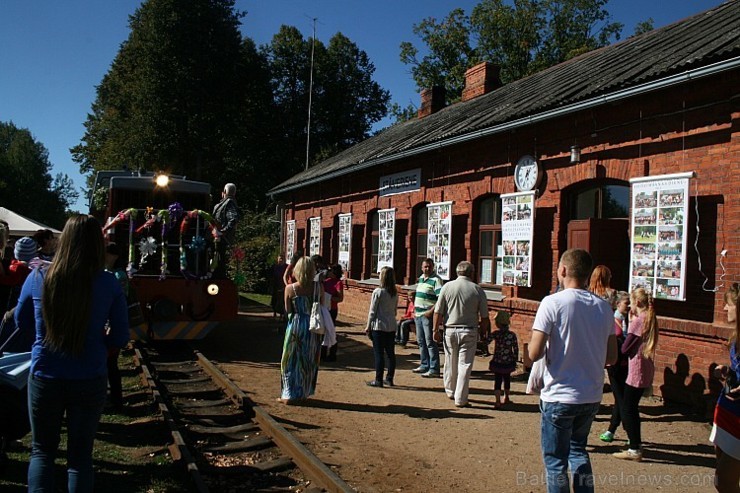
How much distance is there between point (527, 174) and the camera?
1175 centimetres

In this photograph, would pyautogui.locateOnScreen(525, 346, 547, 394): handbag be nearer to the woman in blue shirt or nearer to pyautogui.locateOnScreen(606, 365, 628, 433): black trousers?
pyautogui.locateOnScreen(606, 365, 628, 433): black trousers

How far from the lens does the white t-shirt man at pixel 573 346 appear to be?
13.3 ft

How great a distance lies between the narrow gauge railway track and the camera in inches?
206

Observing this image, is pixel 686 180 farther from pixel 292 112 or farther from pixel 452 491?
pixel 292 112

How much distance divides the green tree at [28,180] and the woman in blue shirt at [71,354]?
208ft

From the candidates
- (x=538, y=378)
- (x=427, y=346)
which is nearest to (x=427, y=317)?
(x=427, y=346)

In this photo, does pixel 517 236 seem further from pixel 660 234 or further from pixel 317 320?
pixel 317 320

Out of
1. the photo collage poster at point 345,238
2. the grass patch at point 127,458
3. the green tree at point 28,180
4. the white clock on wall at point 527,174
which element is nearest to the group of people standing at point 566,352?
the grass patch at point 127,458

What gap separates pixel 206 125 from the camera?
124 ft

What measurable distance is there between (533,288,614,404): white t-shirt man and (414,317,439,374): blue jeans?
6226mm

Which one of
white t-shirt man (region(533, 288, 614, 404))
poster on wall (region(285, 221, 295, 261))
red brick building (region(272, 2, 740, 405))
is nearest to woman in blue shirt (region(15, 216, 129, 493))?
white t-shirt man (region(533, 288, 614, 404))

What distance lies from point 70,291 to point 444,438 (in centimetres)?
442

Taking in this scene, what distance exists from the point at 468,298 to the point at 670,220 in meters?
2.89

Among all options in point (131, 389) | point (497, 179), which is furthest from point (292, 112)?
point (131, 389)
